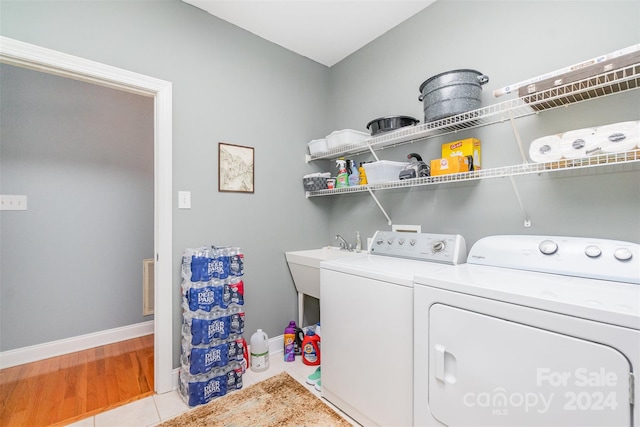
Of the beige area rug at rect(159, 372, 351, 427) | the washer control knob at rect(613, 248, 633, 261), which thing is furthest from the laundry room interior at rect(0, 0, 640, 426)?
the beige area rug at rect(159, 372, 351, 427)

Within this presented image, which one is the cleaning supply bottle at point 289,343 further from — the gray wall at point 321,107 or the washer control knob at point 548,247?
the washer control knob at point 548,247

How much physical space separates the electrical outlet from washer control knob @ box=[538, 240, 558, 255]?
11.6ft

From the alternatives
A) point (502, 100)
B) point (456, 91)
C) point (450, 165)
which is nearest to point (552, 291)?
point (450, 165)

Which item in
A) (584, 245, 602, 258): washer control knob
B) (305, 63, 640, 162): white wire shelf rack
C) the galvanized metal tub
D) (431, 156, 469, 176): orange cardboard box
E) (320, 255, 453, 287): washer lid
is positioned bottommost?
(320, 255, 453, 287): washer lid

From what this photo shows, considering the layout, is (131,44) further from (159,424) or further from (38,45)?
(159,424)

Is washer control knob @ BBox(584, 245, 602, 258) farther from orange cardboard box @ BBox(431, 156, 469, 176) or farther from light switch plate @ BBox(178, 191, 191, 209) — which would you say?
light switch plate @ BBox(178, 191, 191, 209)

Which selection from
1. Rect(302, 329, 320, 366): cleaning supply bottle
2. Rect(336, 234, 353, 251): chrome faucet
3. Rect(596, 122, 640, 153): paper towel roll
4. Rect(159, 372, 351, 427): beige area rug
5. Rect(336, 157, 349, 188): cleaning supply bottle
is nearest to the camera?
Rect(596, 122, 640, 153): paper towel roll

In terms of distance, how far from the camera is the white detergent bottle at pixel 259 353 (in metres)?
2.10

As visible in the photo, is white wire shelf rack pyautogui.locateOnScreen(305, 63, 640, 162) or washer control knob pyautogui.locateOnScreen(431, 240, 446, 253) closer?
white wire shelf rack pyautogui.locateOnScreen(305, 63, 640, 162)

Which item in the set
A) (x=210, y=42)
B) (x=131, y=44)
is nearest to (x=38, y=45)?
(x=131, y=44)

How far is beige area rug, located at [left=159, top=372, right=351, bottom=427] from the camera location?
1.55 meters

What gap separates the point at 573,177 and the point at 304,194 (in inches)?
73.3

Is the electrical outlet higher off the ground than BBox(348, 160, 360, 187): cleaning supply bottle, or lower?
lower

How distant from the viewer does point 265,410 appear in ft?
5.41
